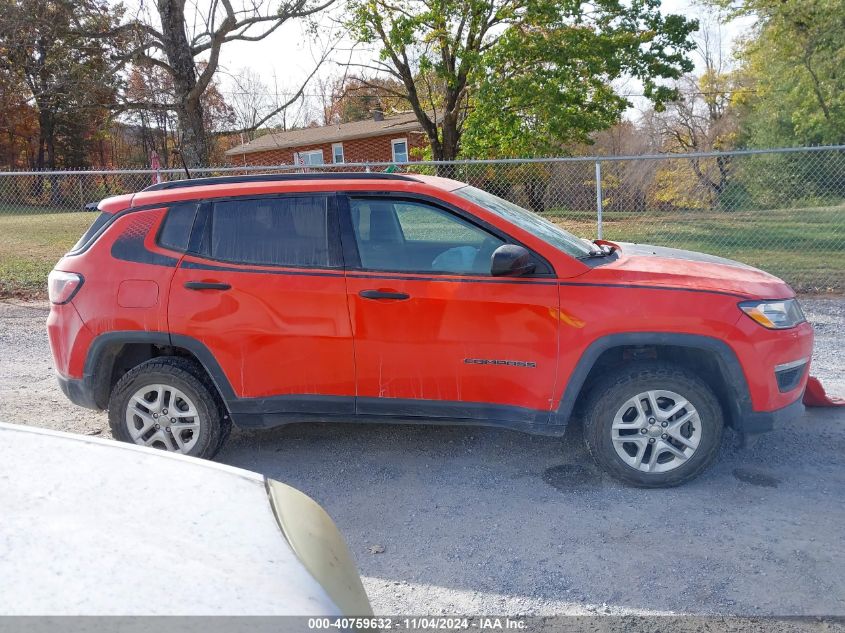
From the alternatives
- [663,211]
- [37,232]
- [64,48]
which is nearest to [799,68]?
[663,211]

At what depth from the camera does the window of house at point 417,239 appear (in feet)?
13.7

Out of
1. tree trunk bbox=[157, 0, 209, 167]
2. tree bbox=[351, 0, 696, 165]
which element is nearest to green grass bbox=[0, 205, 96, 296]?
tree trunk bbox=[157, 0, 209, 167]

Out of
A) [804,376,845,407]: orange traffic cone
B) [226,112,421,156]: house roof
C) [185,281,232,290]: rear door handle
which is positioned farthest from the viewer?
[226,112,421,156]: house roof

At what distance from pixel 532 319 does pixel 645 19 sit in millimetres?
20269

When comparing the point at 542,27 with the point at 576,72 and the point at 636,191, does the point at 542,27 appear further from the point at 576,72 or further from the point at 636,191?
the point at 636,191

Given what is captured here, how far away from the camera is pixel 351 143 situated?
38000 millimetres

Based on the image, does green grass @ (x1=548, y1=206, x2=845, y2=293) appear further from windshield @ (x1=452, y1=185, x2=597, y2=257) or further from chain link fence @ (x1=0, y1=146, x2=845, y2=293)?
windshield @ (x1=452, y1=185, x2=597, y2=257)

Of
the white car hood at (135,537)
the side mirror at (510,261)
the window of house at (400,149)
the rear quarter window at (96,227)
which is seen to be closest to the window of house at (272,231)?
the rear quarter window at (96,227)

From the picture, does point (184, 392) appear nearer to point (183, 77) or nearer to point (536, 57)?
point (183, 77)

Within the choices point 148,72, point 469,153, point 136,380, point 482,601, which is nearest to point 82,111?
point 148,72

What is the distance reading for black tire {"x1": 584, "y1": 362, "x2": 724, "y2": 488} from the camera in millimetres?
3959

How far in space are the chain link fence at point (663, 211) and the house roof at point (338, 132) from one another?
1953 centimetres

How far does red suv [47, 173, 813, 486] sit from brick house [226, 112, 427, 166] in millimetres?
29780

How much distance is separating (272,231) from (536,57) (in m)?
18.1
